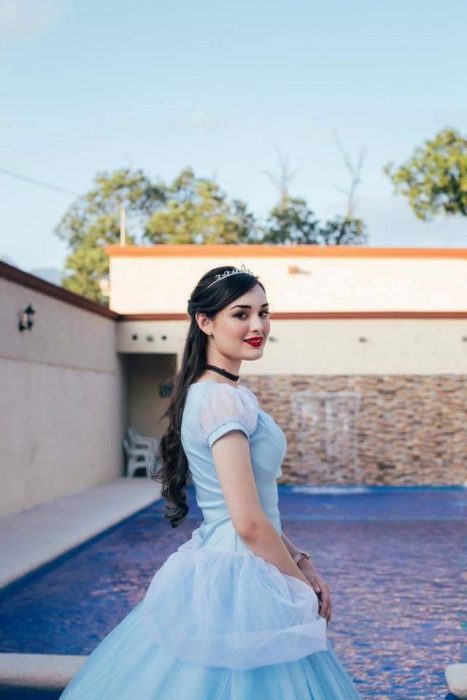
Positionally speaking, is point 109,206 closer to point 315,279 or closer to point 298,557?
point 315,279

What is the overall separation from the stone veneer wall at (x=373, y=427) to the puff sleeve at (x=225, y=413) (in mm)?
13567

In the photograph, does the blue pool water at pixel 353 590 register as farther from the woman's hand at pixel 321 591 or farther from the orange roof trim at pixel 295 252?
the orange roof trim at pixel 295 252

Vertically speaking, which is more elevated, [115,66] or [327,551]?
[115,66]

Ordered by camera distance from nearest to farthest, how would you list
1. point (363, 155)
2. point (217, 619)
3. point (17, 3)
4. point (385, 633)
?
point (217, 619) → point (385, 633) → point (17, 3) → point (363, 155)

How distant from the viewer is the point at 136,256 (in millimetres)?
17203

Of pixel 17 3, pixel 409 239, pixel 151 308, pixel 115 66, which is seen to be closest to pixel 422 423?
pixel 151 308

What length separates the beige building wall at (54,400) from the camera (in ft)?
37.2

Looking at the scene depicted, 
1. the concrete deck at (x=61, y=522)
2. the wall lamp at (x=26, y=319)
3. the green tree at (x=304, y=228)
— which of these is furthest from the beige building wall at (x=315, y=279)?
the green tree at (x=304, y=228)

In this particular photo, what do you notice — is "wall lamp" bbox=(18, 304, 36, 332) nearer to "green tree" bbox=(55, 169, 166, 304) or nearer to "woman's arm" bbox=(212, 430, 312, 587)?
"woman's arm" bbox=(212, 430, 312, 587)

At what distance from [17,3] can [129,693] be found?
20.1 m

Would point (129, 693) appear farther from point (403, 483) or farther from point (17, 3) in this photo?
point (17, 3)

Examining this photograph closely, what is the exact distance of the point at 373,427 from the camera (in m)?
15.8

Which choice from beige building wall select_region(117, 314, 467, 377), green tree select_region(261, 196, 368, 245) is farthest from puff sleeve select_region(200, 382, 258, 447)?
green tree select_region(261, 196, 368, 245)

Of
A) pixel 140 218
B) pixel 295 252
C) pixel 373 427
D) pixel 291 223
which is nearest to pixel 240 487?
pixel 373 427
